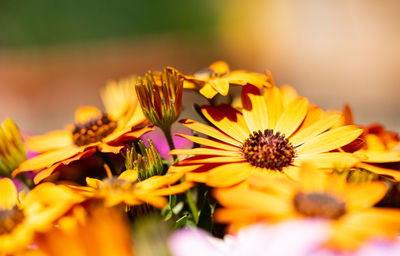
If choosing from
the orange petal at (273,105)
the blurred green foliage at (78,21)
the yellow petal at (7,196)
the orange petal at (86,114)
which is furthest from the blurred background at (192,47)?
the yellow petal at (7,196)

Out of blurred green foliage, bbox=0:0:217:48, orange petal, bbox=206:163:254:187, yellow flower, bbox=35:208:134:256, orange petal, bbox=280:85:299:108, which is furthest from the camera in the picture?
blurred green foliage, bbox=0:0:217:48

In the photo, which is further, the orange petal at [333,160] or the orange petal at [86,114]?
the orange petal at [86,114]

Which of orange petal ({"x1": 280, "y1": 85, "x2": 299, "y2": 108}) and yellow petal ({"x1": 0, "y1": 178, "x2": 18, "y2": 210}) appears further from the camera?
orange petal ({"x1": 280, "y1": 85, "x2": 299, "y2": 108})

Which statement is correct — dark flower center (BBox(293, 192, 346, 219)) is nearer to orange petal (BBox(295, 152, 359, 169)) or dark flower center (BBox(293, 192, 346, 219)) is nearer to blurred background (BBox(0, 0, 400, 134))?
orange petal (BBox(295, 152, 359, 169))

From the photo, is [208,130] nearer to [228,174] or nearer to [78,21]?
[228,174]

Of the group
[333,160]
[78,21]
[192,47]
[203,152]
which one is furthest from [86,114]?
[78,21]

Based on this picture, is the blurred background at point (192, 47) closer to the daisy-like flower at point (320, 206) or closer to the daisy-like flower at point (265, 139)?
the daisy-like flower at point (265, 139)

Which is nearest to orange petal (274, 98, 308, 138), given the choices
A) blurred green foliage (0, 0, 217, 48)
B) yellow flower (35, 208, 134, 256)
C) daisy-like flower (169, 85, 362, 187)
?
daisy-like flower (169, 85, 362, 187)
